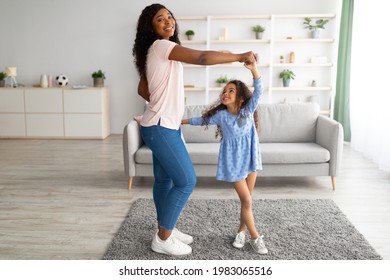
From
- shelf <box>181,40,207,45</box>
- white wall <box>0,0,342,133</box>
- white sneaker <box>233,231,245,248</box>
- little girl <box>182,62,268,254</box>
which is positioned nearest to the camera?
little girl <box>182,62,268,254</box>

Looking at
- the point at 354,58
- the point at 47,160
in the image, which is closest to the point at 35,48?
the point at 47,160

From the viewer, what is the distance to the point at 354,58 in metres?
5.95

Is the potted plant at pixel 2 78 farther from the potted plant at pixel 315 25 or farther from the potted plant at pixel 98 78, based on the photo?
the potted plant at pixel 315 25

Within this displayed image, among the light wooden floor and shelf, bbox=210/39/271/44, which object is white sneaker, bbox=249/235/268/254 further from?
shelf, bbox=210/39/271/44

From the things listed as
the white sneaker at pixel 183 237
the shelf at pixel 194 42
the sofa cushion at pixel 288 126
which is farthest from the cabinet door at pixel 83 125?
the white sneaker at pixel 183 237

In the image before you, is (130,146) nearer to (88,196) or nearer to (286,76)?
(88,196)

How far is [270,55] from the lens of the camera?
6.76 meters

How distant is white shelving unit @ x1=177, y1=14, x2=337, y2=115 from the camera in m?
6.81

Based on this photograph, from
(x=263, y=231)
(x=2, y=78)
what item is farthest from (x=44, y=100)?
(x=263, y=231)

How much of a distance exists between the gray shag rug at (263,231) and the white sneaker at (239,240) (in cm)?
3

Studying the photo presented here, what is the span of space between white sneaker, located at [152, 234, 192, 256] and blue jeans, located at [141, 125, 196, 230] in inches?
4.2

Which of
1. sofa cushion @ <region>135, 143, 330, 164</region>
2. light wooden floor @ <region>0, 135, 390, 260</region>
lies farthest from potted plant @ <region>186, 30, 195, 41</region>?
sofa cushion @ <region>135, 143, 330, 164</region>

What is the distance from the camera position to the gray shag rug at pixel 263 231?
2.55m

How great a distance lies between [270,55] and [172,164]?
4.87 meters
